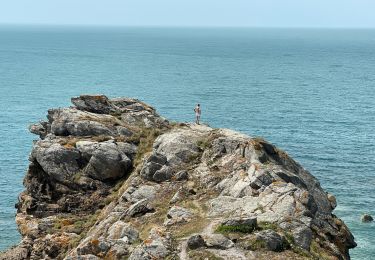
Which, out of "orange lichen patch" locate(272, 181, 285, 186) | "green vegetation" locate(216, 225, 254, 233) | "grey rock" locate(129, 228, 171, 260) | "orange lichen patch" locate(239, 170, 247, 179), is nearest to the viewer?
"grey rock" locate(129, 228, 171, 260)

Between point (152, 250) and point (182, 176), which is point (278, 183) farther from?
point (152, 250)

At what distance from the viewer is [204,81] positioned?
612 ft

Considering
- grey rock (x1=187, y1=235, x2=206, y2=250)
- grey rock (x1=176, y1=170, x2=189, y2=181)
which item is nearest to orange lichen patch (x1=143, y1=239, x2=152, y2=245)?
grey rock (x1=187, y1=235, x2=206, y2=250)

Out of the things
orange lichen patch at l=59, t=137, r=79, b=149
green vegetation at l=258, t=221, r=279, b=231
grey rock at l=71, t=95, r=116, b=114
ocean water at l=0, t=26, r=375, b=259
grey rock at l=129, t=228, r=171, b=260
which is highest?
grey rock at l=71, t=95, r=116, b=114

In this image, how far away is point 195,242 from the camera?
31125 mm

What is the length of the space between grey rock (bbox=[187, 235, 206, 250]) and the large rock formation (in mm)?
55

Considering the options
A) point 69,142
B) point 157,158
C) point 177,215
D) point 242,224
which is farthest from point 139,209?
point 69,142

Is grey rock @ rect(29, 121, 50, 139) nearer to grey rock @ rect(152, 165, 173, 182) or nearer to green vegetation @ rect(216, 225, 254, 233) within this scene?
grey rock @ rect(152, 165, 173, 182)

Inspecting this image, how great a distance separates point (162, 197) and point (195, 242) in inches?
398

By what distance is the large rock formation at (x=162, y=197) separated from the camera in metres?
32.4

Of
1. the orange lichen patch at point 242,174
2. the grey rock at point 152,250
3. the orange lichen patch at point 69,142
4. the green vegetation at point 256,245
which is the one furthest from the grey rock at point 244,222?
the orange lichen patch at point 69,142

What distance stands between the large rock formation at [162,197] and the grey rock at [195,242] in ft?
0.18

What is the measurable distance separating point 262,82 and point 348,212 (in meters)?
118

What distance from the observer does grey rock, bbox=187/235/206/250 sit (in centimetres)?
3108
